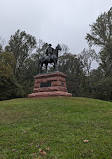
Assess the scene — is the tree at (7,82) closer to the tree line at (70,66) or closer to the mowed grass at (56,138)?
the tree line at (70,66)

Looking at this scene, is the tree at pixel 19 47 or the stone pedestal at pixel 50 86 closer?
the stone pedestal at pixel 50 86

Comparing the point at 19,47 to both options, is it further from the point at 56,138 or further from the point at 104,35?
the point at 56,138

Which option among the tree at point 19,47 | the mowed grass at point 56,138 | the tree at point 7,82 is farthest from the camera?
the tree at point 19,47

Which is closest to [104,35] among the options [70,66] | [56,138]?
[70,66]

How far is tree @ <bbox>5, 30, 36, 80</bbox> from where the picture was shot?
3734 cm

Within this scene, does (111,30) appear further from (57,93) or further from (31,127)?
(31,127)

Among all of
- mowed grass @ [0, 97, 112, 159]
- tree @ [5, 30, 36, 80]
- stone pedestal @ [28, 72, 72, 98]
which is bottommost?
mowed grass @ [0, 97, 112, 159]

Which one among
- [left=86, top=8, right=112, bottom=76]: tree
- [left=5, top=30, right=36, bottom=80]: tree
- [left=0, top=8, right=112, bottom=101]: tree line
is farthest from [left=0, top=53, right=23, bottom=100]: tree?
[left=86, top=8, right=112, bottom=76]: tree

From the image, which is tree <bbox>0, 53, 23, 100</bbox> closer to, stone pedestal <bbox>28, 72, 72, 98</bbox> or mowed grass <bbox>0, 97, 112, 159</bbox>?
stone pedestal <bbox>28, 72, 72, 98</bbox>

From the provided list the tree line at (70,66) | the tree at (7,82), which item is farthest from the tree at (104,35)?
the tree at (7,82)

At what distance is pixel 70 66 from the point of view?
4247 centimetres

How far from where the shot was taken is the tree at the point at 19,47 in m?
37.3

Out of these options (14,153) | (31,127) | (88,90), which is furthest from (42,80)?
(88,90)

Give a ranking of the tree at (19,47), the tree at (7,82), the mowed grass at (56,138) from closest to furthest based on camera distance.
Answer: the mowed grass at (56,138) → the tree at (7,82) → the tree at (19,47)
